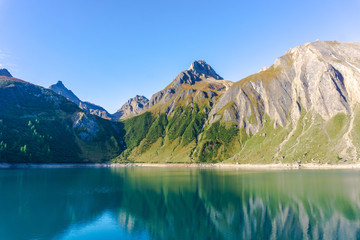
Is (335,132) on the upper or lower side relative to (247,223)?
upper

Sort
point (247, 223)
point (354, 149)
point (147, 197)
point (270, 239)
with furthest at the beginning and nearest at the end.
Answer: point (354, 149) → point (147, 197) → point (247, 223) → point (270, 239)

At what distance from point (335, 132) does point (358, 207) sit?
164616 millimetres

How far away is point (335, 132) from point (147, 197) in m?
183

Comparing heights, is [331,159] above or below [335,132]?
below

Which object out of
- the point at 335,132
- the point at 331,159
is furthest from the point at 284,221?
the point at 335,132

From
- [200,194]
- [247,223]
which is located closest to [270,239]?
[247,223]

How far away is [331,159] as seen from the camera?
172875 mm

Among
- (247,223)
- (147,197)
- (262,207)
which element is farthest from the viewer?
(147,197)

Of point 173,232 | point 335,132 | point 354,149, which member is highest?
point 335,132

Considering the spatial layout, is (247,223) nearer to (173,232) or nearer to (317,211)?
(173,232)

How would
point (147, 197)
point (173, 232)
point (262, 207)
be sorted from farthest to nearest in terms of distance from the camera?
point (147, 197) < point (262, 207) < point (173, 232)

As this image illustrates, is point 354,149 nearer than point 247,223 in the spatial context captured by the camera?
No

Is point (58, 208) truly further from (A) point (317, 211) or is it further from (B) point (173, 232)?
(A) point (317, 211)

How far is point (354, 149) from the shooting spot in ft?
553
